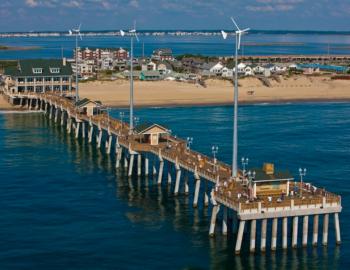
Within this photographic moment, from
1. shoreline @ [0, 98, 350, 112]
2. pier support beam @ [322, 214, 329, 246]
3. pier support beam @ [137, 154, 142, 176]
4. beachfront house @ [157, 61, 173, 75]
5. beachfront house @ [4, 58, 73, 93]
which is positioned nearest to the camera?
pier support beam @ [322, 214, 329, 246]

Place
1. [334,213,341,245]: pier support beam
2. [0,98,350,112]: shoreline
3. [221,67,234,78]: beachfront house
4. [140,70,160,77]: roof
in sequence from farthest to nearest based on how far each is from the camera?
[221,67,234,78]: beachfront house → [140,70,160,77]: roof → [0,98,350,112]: shoreline → [334,213,341,245]: pier support beam

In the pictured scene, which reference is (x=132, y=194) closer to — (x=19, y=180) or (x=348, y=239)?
(x=19, y=180)

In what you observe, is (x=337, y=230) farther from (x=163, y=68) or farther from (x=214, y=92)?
(x=163, y=68)

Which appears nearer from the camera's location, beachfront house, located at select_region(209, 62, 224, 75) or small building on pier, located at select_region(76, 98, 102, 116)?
small building on pier, located at select_region(76, 98, 102, 116)

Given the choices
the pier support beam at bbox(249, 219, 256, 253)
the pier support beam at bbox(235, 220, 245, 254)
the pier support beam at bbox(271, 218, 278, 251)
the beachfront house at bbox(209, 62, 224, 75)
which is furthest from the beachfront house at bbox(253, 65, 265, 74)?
the pier support beam at bbox(235, 220, 245, 254)

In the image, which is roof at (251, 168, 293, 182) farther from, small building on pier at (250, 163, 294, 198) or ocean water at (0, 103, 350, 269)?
ocean water at (0, 103, 350, 269)

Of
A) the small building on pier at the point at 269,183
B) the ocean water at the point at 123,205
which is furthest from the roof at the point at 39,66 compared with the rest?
the small building on pier at the point at 269,183
